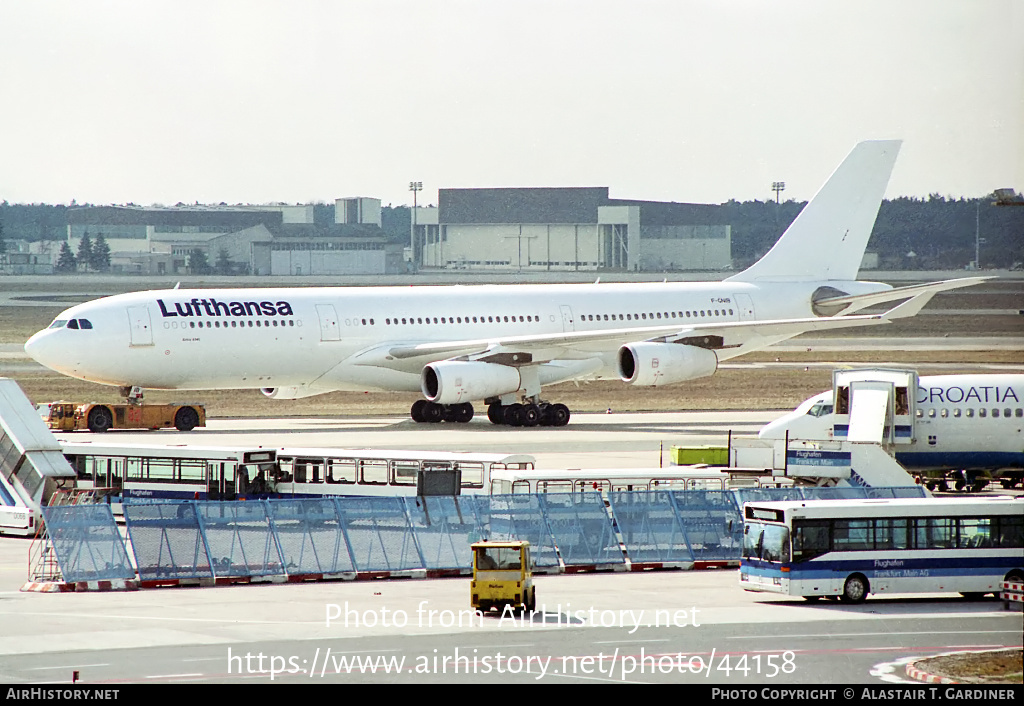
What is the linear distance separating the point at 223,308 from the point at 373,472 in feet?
70.4

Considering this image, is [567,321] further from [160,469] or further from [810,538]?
[810,538]

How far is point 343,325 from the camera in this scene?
65.0 meters

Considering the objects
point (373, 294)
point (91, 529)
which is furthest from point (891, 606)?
point (373, 294)

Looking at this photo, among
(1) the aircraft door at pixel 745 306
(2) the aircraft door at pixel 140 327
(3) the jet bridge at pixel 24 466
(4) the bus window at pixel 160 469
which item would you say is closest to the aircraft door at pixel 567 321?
(1) the aircraft door at pixel 745 306

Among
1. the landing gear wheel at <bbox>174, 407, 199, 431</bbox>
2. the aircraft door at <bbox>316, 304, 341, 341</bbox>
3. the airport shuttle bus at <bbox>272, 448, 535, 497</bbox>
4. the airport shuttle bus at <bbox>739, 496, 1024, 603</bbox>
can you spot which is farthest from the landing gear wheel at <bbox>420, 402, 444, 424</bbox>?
the airport shuttle bus at <bbox>739, 496, 1024, 603</bbox>

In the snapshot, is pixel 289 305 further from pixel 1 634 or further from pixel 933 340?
pixel 933 340

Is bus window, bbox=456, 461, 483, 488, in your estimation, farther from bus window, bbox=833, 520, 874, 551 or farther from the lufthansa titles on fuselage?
the lufthansa titles on fuselage

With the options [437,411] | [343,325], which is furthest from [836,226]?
[343,325]

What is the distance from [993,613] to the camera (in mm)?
29406

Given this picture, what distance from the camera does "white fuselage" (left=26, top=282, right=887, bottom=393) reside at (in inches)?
2392

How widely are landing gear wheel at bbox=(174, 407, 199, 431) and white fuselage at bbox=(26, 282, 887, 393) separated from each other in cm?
175

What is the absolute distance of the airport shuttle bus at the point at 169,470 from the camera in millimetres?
41938
